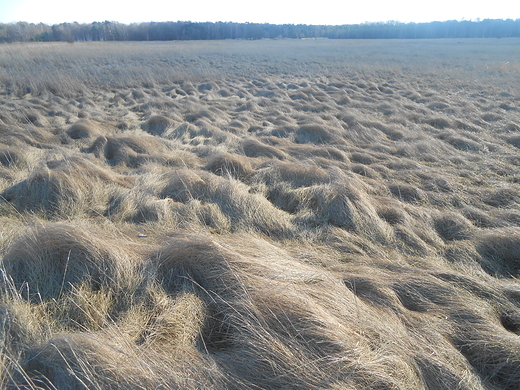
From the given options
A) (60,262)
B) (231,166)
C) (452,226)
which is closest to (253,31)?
(231,166)

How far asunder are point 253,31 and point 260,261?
9111 centimetres

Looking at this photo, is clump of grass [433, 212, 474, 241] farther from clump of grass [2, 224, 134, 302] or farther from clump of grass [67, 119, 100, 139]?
clump of grass [67, 119, 100, 139]

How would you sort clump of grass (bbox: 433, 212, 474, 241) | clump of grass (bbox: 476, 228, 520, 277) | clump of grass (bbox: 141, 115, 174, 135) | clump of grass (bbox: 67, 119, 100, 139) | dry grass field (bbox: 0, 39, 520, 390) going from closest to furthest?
dry grass field (bbox: 0, 39, 520, 390) < clump of grass (bbox: 476, 228, 520, 277) < clump of grass (bbox: 433, 212, 474, 241) < clump of grass (bbox: 67, 119, 100, 139) < clump of grass (bbox: 141, 115, 174, 135)

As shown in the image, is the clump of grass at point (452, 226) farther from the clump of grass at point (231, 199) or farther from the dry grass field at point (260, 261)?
the clump of grass at point (231, 199)

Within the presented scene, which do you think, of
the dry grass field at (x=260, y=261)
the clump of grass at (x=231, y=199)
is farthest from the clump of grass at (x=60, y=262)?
the clump of grass at (x=231, y=199)

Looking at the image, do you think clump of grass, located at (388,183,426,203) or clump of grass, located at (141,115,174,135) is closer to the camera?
clump of grass, located at (388,183,426,203)

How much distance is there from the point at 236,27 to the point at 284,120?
83032 mm

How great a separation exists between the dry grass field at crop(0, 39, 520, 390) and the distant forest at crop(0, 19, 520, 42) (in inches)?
2411

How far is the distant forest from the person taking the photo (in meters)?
60.4

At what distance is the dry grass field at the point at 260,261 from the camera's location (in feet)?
6.25

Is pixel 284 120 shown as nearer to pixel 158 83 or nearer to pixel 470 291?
pixel 470 291

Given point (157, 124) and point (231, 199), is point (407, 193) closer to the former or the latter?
point (231, 199)

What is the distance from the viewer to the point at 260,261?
2734 millimetres

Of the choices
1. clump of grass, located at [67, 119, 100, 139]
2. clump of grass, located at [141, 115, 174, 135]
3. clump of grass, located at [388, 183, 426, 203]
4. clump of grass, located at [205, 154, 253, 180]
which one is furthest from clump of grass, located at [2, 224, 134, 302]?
clump of grass, located at [141, 115, 174, 135]
